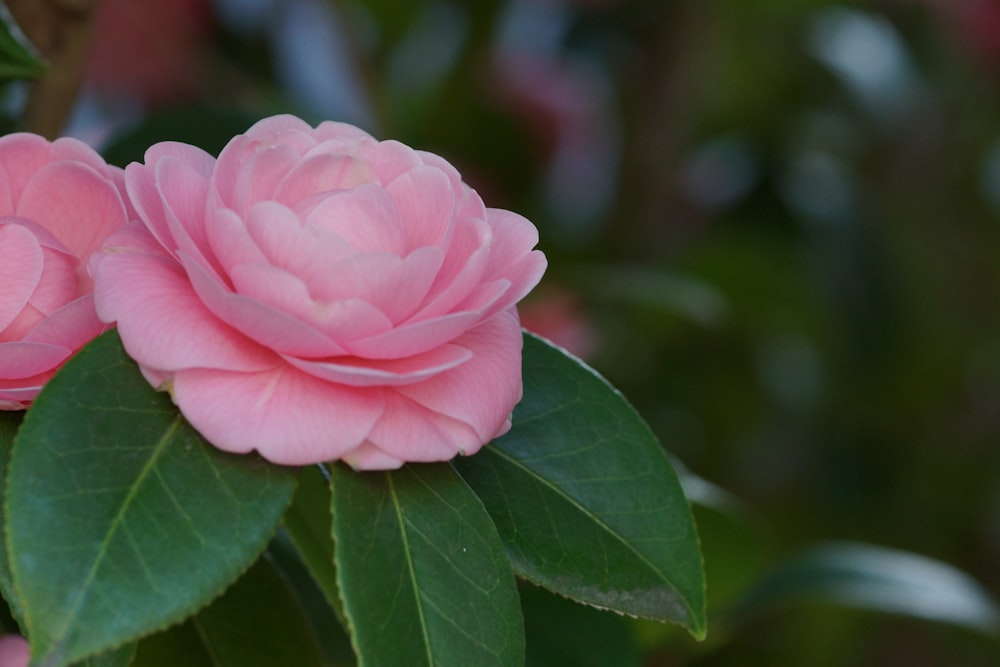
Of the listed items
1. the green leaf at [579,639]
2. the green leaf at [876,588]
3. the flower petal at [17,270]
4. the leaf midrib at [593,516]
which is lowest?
the green leaf at [876,588]

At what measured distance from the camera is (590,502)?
0.43 metres

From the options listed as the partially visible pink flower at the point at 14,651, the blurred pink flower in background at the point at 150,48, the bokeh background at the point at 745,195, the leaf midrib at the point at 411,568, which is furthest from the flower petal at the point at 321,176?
the blurred pink flower in background at the point at 150,48

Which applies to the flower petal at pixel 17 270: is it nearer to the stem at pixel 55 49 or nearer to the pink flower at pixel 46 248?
the pink flower at pixel 46 248

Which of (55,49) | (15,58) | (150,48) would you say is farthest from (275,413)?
(150,48)

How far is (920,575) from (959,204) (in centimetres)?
117

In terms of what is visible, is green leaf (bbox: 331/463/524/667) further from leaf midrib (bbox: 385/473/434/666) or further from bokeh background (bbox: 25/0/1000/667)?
bokeh background (bbox: 25/0/1000/667)

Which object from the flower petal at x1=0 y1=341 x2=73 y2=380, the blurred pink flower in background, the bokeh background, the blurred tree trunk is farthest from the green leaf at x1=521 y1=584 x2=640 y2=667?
the blurred pink flower in background

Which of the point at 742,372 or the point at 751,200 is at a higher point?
the point at 751,200

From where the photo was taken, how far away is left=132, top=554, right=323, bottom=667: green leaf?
1.47 feet

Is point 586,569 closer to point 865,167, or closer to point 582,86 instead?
point 582,86

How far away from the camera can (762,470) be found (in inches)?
66.8

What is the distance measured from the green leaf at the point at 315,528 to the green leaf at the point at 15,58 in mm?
229

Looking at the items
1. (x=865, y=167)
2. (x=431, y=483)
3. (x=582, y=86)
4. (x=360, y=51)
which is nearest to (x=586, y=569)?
(x=431, y=483)

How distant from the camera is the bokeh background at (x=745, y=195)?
55.6 inches
